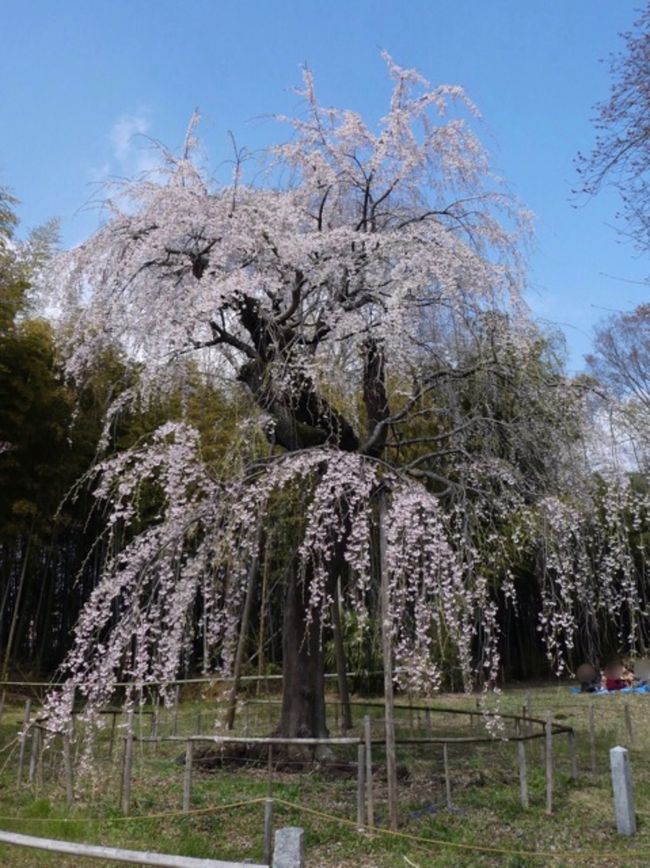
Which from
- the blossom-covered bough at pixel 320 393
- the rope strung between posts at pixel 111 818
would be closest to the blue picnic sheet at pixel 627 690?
the blossom-covered bough at pixel 320 393

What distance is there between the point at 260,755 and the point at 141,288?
3.58m

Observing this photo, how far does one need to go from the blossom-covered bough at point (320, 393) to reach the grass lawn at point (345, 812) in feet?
2.17

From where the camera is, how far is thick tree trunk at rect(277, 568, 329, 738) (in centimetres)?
553

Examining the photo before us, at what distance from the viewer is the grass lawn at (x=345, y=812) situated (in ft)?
12.1

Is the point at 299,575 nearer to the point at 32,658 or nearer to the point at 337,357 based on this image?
the point at 337,357

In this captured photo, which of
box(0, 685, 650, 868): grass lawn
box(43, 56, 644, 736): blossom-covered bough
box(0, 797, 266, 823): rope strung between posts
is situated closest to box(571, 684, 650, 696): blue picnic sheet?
box(0, 685, 650, 868): grass lawn

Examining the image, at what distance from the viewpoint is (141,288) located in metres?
5.51

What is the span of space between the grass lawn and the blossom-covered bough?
66 cm

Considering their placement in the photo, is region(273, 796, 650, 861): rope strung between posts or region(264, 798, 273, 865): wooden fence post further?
region(273, 796, 650, 861): rope strung between posts

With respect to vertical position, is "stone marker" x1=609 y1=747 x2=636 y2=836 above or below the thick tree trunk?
below

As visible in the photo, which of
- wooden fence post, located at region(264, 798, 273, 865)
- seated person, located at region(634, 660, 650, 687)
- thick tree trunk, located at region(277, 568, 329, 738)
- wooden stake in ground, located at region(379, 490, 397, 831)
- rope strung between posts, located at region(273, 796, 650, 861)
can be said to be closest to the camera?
wooden fence post, located at region(264, 798, 273, 865)

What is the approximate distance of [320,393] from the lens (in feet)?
16.5

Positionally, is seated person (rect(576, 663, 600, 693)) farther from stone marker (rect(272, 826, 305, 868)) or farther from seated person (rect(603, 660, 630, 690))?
stone marker (rect(272, 826, 305, 868))

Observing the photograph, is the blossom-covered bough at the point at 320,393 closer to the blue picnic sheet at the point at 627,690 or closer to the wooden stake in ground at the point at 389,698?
the wooden stake in ground at the point at 389,698
